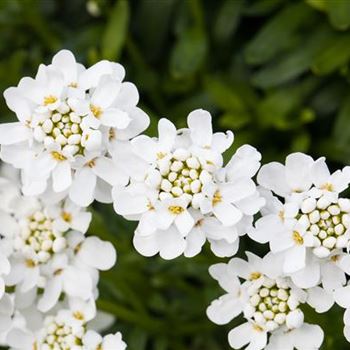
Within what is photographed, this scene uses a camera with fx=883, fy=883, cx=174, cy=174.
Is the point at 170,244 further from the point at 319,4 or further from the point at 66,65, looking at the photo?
the point at 319,4

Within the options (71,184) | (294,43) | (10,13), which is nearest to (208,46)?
(294,43)

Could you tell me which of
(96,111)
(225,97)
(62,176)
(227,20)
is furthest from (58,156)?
(227,20)

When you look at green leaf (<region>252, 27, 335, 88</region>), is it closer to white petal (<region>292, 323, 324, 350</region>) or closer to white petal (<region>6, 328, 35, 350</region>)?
white petal (<region>292, 323, 324, 350</region>)

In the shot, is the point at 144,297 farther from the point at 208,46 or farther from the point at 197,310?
the point at 208,46

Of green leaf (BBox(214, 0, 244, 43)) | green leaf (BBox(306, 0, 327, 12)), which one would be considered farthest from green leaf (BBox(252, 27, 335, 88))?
green leaf (BBox(214, 0, 244, 43))

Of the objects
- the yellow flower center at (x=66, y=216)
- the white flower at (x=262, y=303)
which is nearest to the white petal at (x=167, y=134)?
the white flower at (x=262, y=303)

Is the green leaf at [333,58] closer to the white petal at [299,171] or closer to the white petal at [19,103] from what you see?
the white petal at [299,171]
